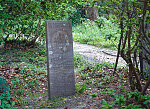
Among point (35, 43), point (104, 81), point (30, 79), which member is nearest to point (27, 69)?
point (30, 79)

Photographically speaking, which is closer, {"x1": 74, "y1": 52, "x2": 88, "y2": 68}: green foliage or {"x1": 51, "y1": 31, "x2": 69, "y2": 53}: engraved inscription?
{"x1": 51, "y1": 31, "x2": 69, "y2": 53}: engraved inscription

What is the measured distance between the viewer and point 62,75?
4730 millimetres

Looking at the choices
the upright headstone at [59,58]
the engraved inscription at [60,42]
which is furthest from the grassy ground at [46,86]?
the engraved inscription at [60,42]

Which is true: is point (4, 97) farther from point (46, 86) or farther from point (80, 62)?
point (80, 62)

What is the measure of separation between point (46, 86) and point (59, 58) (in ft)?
5.23

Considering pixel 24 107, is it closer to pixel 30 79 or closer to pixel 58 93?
pixel 58 93

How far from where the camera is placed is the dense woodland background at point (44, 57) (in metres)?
3.93

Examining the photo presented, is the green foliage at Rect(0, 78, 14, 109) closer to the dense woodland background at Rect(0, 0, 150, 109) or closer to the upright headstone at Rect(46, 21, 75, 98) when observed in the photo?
the dense woodland background at Rect(0, 0, 150, 109)

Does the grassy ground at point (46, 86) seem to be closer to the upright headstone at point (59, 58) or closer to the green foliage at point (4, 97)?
the green foliage at point (4, 97)

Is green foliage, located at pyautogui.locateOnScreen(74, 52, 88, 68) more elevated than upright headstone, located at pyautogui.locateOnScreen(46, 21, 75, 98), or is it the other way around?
upright headstone, located at pyautogui.locateOnScreen(46, 21, 75, 98)

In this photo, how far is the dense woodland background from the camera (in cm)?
393

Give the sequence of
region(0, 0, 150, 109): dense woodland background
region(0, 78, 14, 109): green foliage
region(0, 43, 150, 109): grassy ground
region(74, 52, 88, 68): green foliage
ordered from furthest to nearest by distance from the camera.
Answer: region(74, 52, 88, 68): green foliage
region(0, 78, 14, 109): green foliage
region(0, 43, 150, 109): grassy ground
region(0, 0, 150, 109): dense woodland background

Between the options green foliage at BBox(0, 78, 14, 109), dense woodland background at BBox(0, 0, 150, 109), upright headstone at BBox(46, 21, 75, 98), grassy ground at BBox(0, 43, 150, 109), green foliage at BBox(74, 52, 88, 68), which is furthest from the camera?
green foliage at BBox(74, 52, 88, 68)

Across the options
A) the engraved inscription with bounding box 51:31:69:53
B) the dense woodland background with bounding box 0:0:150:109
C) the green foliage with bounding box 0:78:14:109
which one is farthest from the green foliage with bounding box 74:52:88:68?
the green foliage with bounding box 0:78:14:109
